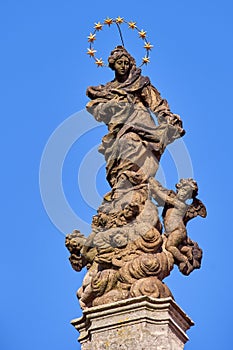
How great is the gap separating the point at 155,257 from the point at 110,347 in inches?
61.5

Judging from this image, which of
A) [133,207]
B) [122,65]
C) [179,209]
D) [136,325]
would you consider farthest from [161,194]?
[122,65]

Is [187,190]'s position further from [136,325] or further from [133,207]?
[136,325]

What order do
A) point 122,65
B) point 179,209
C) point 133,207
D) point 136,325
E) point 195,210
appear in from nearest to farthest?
point 136,325
point 133,207
point 179,209
point 195,210
point 122,65

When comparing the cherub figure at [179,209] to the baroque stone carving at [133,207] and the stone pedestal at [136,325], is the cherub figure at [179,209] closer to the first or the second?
the baroque stone carving at [133,207]

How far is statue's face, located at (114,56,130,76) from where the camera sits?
2164 centimetres

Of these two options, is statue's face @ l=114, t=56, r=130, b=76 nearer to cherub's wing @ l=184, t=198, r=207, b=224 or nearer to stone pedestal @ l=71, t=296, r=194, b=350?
cherub's wing @ l=184, t=198, r=207, b=224

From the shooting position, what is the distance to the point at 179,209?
20047 mm

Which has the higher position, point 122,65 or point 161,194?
point 122,65

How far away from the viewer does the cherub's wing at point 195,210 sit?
791 inches

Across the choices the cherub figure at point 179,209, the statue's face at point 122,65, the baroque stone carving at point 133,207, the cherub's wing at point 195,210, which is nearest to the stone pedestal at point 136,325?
the baroque stone carving at point 133,207

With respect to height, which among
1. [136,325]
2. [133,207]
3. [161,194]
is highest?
[161,194]

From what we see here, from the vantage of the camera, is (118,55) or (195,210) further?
(118,55)

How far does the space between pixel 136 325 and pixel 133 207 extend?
209 centimetres

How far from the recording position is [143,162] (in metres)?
20.7
